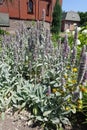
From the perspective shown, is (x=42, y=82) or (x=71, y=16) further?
(x=71, y=16)

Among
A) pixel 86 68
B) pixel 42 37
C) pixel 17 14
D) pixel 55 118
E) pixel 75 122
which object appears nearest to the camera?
pixel 86 68

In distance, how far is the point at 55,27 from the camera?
128 ft

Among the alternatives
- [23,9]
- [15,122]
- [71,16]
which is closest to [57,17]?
[23,9]

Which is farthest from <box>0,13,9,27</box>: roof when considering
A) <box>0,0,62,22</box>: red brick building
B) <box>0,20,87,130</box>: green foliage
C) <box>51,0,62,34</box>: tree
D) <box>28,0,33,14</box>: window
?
<box>0,20,87,130</box>: green foliage

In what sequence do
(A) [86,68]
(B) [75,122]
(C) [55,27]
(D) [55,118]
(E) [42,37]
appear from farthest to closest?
(C) [55,27], (E) [42,37], (B) [75,122], (D) [55,118], (A) [86,68]

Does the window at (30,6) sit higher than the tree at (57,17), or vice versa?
the window at (30,6)

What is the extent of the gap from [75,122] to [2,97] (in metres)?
1.17

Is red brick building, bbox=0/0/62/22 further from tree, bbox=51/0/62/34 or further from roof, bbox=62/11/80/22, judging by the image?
roof, bbox=62/11/80/22

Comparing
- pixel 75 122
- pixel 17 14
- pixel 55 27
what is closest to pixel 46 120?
pixel 75 122

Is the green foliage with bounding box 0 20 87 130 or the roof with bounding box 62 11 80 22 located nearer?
the green foliage with bounding box 0 20 87 130

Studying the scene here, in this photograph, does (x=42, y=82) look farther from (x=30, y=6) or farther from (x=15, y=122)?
(x=30, y=6)

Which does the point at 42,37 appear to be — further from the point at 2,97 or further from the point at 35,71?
the point at 2,97

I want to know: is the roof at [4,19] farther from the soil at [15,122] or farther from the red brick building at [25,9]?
the soil at [15,122]

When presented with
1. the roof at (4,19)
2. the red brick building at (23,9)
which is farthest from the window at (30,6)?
the roof at (4,19)
